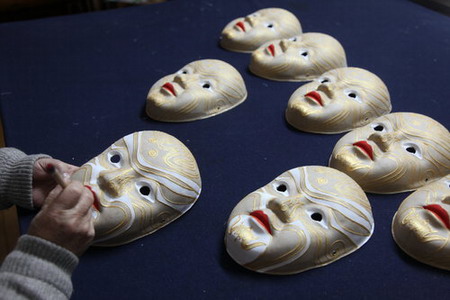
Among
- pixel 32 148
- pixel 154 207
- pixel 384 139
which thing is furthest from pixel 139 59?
pixel 384 139

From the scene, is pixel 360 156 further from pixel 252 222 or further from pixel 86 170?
pixel 86 170

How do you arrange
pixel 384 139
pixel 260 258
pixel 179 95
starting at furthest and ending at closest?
pixel 179 95 < pixel 384 139 < pixel 260 258

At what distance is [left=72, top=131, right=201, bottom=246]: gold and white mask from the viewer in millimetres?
1070

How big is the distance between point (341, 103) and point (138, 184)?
0.65m

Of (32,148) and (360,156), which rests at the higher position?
(360,156)

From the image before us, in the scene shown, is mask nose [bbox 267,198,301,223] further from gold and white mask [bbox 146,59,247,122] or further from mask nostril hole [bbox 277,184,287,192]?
gold and white mask [bbox 146,59,247,122]

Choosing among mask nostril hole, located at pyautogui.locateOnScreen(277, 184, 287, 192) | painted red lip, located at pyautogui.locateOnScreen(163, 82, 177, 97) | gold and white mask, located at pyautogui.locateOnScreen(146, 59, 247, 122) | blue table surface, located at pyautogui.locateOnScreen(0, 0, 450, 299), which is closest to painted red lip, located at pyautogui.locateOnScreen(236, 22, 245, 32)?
blue table surface, located at pyautogui.locateOnScreen(0, 0, 450, 299)

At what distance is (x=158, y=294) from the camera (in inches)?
40.1

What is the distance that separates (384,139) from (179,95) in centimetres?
64

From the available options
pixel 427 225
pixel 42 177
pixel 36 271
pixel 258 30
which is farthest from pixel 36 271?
pixel 258 30

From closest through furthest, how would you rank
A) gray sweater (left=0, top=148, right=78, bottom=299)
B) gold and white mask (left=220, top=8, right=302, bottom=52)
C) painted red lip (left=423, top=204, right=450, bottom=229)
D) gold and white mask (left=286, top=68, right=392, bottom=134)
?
gray sweater (left=0, top=148, right=78, bottom=299) → painted red lip (left=423, top=204, right=450, bottom=229) → gold and white mask (left=286, top=68, right=392, bottom=134) → gold and white mask (left=220, top=8, right=302, bottom=52)

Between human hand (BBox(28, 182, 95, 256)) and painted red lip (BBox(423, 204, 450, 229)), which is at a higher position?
human hand (BBox(28, 182, 95, 256))

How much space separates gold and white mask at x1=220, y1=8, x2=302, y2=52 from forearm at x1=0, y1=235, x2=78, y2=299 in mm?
1280

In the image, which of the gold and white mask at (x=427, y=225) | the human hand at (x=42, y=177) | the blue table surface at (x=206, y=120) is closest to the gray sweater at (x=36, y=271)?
the blue table surface at (x=206, y=120)
